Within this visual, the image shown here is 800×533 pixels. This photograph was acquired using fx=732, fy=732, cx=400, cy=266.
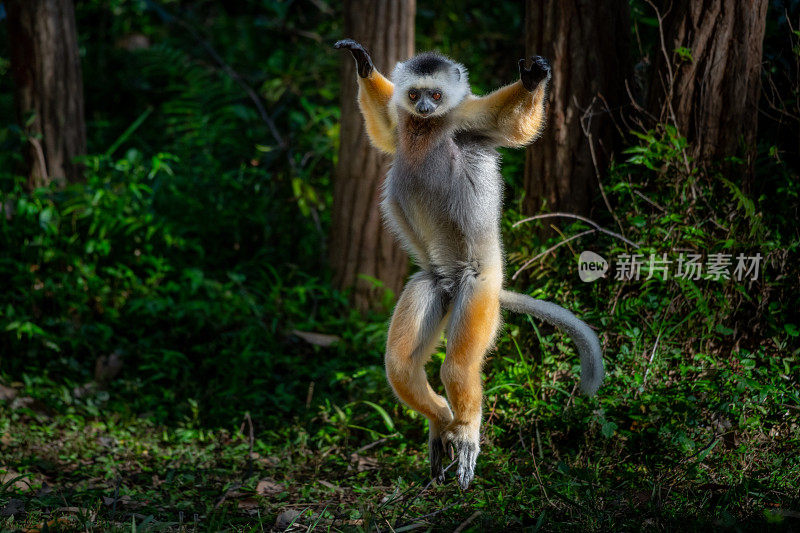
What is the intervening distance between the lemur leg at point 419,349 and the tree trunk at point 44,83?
475 cm

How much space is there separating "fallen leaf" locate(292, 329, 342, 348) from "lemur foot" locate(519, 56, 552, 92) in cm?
338

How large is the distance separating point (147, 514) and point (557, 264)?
3.15 m

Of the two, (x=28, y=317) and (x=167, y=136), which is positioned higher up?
(x=167, y=136)

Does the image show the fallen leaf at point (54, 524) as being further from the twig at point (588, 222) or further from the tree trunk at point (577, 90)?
the tree trunk at point (577, 90)

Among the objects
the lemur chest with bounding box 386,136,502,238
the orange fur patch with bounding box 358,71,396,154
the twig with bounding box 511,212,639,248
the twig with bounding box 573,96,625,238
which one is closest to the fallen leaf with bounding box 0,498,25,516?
the lemur chest with bounding box 386,136,502,238

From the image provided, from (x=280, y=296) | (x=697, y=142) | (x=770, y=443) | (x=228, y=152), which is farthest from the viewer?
(x=228, y=152)

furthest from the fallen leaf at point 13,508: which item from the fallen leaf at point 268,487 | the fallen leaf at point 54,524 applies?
the fallen leaf at point 268,487

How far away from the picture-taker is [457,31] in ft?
29.1

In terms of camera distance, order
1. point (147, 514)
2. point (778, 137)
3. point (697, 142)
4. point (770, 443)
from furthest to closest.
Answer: point (778, 137)
point (697, 142)
point (770, 443)
point (147, 514)

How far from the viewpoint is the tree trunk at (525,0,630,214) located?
5188mm

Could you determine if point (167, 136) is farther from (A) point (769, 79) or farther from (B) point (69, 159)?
(A) point (769, 79)

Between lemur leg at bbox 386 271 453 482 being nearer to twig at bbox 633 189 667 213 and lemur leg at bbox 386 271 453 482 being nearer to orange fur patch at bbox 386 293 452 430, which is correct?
orange fur patch at bbox 386 293 452 430

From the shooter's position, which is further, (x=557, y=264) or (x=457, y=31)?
(x=457, y=31)

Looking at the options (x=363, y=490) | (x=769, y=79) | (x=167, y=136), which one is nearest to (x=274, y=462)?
(x=363, y=490)
